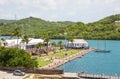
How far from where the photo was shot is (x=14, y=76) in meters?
66.2

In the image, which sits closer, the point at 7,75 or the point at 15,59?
Result: the point at 7,75

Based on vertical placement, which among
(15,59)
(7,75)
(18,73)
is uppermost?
(15,59)

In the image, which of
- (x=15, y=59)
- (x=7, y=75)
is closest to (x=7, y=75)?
(x=7, y=75)

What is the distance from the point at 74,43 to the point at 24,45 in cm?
4928

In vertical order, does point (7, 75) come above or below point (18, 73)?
below

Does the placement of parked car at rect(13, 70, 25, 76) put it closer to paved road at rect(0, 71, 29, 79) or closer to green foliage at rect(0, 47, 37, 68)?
paved road at rect(0, 71, 29, 79)

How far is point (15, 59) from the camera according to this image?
76.5 m

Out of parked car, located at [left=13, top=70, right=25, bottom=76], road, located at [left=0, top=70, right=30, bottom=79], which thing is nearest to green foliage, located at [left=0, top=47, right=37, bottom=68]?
road, located at [left=0, top=70, right=30, bottom=79]

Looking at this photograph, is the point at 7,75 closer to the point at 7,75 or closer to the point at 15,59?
the point at 7,75

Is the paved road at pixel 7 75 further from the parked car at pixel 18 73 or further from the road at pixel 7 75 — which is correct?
the parked car at pixel 18 73

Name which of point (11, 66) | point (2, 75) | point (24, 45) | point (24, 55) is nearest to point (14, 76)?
point (2, 75)

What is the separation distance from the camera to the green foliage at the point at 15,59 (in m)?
76.1

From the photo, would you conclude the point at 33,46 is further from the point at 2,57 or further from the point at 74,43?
the point at 2,57

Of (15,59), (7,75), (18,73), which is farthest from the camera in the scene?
(15,59)
